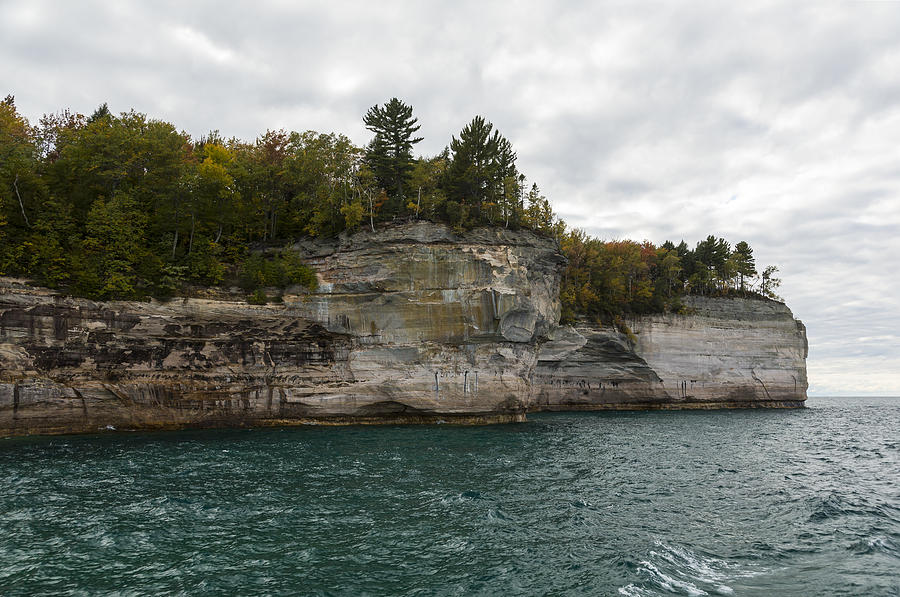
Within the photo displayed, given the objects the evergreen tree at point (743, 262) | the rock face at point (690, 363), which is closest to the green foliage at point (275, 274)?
the rock face at point (690, 363)

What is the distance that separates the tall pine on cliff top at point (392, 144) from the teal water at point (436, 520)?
91.1ft

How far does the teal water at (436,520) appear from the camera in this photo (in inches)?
404

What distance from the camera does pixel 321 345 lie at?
36719 millimetres

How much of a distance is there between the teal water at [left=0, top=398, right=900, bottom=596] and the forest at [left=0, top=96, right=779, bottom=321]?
12887 millimetres

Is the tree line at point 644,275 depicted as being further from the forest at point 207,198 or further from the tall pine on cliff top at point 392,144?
the tall pine on cliff top at point 392,144

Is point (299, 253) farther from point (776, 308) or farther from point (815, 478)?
point (776, 308)

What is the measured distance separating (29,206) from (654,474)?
43.6 m

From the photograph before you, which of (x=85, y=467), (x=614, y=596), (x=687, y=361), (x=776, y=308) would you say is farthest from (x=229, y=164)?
(x=776, y=308)

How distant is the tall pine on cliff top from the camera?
4516cm

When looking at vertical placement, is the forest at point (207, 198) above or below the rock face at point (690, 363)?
above

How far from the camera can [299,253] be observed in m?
39.3

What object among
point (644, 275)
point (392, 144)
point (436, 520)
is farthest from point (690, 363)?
point (436, 520)

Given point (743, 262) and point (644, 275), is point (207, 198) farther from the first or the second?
point (743, 262)

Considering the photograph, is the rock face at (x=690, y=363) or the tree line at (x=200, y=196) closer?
the tree line at (x=200, y=196)
